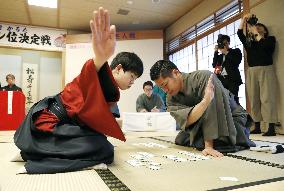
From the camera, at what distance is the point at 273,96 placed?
14.1ft

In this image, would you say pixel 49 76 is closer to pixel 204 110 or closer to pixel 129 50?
pixel 129 50

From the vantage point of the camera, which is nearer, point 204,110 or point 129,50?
point 204,110

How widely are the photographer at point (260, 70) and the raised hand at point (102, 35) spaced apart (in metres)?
3.49

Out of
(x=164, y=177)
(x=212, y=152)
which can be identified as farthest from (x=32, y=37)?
(x=164, y=177)

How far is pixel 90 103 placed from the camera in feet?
5.49

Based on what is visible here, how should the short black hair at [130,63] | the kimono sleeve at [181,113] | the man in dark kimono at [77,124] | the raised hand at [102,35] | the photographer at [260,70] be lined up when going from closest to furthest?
1. the raised hand at [102,35]
2. the man in dark kimono at [77,124]
3. the short black hair at [130,63]
4. the kimono sleeve at [181,113]
5. the photographer at [260,70]

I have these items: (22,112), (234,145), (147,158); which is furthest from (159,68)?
(22,112)

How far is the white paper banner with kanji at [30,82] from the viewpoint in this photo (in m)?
8.70

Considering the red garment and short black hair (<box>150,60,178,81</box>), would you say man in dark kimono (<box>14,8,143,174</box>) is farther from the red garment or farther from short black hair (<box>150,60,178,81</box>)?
short black hair (<box>150,60,178,81</box>)

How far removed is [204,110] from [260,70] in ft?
8.72

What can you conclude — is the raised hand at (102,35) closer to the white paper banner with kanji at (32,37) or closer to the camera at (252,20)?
the camera at (252,20)

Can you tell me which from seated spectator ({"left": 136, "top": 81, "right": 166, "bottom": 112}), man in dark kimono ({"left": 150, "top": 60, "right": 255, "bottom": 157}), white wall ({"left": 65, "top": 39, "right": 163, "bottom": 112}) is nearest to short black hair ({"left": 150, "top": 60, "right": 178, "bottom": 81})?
man in dark kimono ({"left": 150, "top": 60, "right": 255, "bottom": 157})

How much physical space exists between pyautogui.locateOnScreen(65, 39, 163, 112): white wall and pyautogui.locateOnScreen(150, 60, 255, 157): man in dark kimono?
4999mm

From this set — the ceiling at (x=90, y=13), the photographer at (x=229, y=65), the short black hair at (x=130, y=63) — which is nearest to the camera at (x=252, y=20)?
the photographer at (x=229, y=65)
